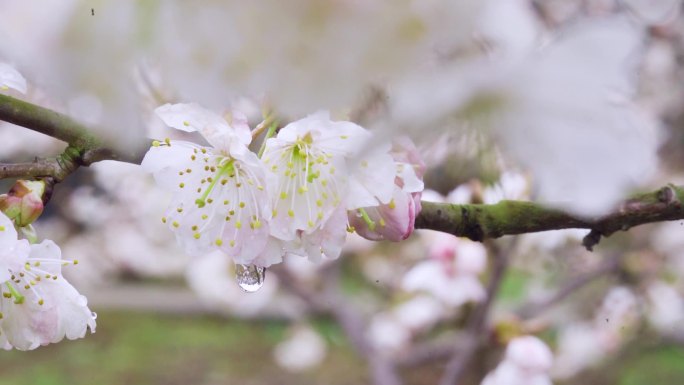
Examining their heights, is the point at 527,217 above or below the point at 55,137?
below

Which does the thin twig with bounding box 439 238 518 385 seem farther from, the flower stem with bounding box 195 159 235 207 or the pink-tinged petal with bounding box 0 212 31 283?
the pink-tinged petal with bounding box 0 212 31 283

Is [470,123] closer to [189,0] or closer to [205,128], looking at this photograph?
[189,0]

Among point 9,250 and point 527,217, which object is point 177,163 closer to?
point 9,250

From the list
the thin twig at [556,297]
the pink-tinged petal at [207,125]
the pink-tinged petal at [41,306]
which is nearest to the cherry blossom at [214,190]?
the pink-tinged petal at [207,125]

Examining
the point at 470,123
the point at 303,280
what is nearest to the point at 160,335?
the point at 303,280

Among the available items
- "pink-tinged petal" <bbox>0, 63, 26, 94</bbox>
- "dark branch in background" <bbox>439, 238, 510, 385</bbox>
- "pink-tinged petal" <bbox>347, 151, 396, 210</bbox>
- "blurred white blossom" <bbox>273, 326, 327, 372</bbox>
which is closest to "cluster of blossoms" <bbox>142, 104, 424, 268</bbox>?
"pink-tinged petal" <bbox>347, 151, 396, 210</bbox>

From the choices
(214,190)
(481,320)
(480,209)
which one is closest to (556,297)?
(481,320)
